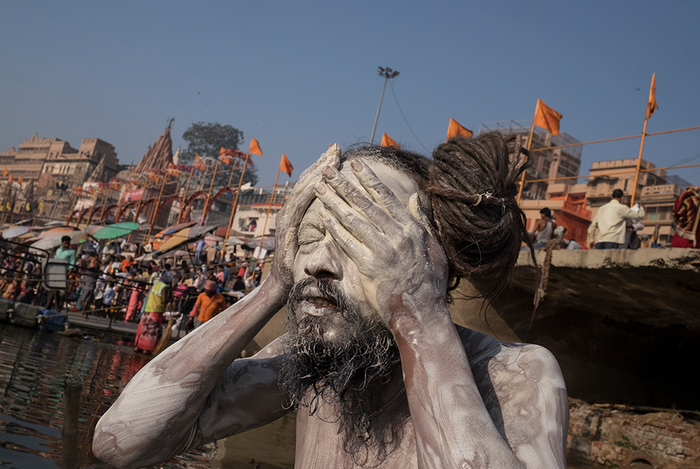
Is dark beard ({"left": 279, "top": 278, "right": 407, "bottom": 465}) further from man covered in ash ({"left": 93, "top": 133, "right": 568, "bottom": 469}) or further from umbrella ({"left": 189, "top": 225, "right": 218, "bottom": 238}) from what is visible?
umbrella ({"left": 189, "top": 225, "right": 218, "bottom": 238})

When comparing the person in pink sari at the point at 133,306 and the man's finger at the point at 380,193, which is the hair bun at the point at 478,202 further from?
the person in pink sari at the point at 133,306

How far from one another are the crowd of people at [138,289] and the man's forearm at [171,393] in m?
8.00

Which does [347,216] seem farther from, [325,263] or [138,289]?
[138,289]

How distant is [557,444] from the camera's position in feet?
4.04

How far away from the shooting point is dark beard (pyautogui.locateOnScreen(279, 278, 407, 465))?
4.47ft

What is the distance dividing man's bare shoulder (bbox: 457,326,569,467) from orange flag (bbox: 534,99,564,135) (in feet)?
32.3

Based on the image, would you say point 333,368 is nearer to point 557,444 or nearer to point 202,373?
point 202,373

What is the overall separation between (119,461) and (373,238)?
0.95 meters

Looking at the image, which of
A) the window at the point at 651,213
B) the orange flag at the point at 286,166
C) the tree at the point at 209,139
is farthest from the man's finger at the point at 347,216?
the tree at the point at 209,139

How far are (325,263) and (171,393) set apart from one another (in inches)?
22.7

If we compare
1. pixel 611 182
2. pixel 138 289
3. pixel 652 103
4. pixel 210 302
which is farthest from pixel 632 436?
pixel 611 182

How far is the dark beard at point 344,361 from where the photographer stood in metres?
1.36

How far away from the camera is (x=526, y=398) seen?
51.4 inches

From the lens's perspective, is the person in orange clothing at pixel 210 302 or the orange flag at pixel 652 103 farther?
the person in orange clothing at pixel 210 302
